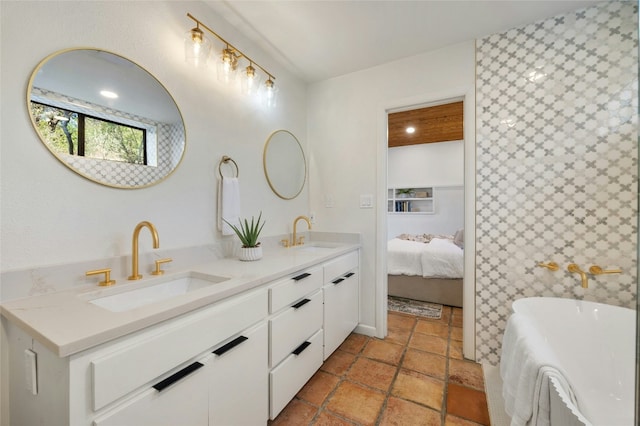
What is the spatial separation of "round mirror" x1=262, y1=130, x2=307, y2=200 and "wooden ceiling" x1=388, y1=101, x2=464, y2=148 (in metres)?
1.35

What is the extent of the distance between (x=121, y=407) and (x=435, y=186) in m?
5.42

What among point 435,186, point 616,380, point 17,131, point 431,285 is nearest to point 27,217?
point 17,131

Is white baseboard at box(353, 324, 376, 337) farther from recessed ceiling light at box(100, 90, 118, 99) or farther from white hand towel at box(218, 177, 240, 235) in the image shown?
recessed ceiling light at box(100, 90, 118, 99)

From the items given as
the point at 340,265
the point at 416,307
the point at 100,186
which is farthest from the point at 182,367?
the point at 416,307

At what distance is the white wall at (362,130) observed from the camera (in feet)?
6.85

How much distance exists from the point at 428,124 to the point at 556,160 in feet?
8.33

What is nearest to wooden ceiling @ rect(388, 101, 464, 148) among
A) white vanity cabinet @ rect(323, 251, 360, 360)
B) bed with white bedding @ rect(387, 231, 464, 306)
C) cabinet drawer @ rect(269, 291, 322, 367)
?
bed with white bedding @ rect(387, 231, 464, 306)

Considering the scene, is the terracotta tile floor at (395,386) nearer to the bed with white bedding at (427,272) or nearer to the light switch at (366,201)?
the bed with white bedding at (427,272)

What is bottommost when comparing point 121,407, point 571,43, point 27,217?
point 121,407

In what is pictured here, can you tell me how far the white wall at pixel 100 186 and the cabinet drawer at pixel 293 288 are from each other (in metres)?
0.62

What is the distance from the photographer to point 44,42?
3.34ft

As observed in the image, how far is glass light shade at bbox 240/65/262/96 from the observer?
1.86 meters

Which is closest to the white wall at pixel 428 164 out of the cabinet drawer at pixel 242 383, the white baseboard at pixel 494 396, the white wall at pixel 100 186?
the white baseboard at pixel 494 396

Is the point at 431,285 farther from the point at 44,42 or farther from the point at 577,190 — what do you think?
the point at 44,42
